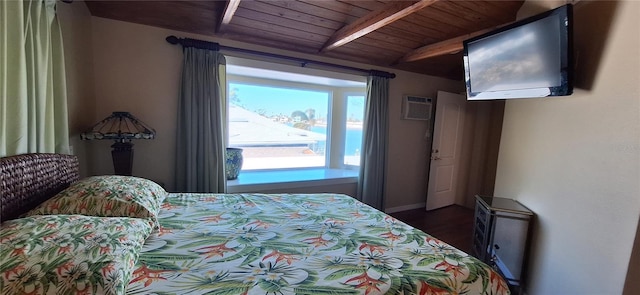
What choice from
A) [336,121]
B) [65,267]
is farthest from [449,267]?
[336,121]

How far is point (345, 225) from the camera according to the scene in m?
1.48

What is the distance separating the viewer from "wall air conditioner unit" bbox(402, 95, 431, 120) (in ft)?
11.9

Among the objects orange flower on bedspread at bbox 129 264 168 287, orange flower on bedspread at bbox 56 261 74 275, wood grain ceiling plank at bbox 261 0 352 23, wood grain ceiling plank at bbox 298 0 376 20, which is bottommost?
orange flower on bedspread at bbox 129 264 168 287

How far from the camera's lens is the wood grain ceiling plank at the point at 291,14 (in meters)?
2.26

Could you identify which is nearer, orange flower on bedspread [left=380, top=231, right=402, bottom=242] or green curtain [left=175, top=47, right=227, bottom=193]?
orange flower on bedspread [left=380, top=231, right=402, bottom=242]

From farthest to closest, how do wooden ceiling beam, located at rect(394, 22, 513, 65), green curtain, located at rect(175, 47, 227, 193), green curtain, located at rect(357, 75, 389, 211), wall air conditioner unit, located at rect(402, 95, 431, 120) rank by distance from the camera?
wall air conditioner unit, located at rect(402, 95, 431, 120) → green curtain, located at rect(357, 75, 389, 211) → wooden ceiling beam, located at rect(394, 22, 513, 65) → green curtain, located at rect(175, 47, 227, 193)

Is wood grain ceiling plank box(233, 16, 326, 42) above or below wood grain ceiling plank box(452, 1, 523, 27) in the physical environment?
below

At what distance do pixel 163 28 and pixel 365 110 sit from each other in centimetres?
228

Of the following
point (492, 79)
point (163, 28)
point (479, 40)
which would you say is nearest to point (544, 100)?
point (492, 79)

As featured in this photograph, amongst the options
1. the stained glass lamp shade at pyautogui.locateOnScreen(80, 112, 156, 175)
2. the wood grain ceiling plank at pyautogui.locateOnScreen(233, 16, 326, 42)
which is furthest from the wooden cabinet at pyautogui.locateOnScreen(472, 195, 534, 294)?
the stained glass lamp shade at pyautogui.locateOnScreen(80, 112, 156, 175)

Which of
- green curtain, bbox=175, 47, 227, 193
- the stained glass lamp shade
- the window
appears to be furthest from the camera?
the window

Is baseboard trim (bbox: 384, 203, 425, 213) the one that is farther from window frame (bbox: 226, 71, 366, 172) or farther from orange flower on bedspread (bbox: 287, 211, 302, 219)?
orange flower on bedspread (bbox: 287, 211, 302, 219)

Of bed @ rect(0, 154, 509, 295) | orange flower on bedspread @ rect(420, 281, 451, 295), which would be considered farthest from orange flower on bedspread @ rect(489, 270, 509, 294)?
orange flower on bedspread @ rect(420, 281, 451, 295)

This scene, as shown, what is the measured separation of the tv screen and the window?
4.59ft
